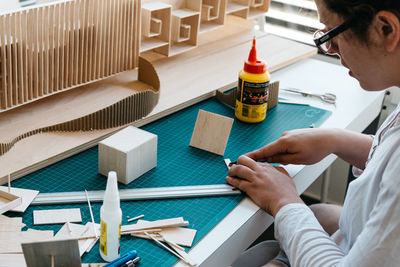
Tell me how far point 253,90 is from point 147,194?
46 centimetres

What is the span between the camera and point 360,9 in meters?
0.72

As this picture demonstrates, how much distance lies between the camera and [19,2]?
1392 millimetres

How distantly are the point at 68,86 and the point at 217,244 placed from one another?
2.23 feet

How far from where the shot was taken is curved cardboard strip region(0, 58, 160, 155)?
1183 mm

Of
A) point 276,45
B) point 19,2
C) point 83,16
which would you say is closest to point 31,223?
point 83,16

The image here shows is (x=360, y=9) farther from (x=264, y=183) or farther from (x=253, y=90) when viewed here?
(x=253, y=90)

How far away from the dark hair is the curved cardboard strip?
62 cm

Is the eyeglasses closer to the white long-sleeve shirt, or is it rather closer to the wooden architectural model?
the white long-sleeve shirt

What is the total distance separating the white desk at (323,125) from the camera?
3.02 feet

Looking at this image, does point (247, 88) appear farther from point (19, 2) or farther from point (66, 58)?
point (19, 2)

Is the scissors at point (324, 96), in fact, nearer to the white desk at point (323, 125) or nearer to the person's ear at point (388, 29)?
the white desk at point (323, 125)

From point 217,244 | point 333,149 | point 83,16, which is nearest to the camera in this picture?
point 217,244

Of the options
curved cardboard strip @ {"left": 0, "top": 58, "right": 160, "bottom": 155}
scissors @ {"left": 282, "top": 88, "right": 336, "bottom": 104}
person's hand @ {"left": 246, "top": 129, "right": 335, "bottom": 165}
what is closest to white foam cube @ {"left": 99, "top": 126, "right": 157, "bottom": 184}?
curved cardboard strip @ {"left": 0, "top": 58, "right": 160, "bottom": 155}

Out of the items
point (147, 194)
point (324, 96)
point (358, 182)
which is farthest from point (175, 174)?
point (324, 96)
